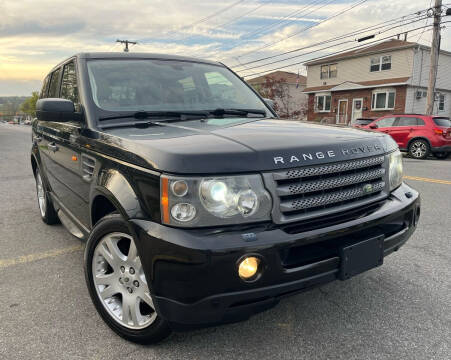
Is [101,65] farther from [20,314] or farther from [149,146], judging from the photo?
[20,314]

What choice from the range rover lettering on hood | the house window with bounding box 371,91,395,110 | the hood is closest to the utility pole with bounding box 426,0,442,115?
the house window with bounding box 371,91,395,110

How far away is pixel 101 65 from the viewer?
124 inches

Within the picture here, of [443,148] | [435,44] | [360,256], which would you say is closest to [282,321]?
[360,256]

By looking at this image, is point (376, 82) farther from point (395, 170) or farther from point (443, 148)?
point (395, 170)

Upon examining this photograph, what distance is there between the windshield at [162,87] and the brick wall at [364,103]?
2649 cm

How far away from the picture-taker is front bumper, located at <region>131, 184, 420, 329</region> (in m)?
1.77

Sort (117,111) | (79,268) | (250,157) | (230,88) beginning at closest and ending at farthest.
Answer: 1. (250,157)
2. (117,111)
3. (79,268)
4. (230,88)

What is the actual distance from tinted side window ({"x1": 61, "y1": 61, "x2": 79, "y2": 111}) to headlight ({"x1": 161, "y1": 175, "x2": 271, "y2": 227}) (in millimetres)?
1594

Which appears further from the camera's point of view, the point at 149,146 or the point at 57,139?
the point at 57,139

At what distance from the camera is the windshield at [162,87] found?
2941 millimetres

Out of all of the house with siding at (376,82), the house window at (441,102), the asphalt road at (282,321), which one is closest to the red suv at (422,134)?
the asphalt road at (282,321)

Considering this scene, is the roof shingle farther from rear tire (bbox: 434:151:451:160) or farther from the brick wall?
rear tire (bbox: 434:151:451:160)

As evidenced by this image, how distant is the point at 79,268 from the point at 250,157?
2.30m

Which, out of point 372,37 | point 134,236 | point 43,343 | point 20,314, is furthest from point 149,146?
point 372,37
